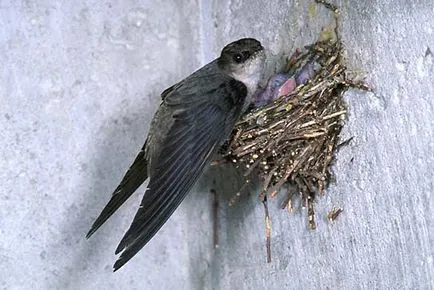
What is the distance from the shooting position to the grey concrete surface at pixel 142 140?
1.71 m

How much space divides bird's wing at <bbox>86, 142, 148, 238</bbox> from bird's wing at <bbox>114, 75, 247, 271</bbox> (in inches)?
5.7

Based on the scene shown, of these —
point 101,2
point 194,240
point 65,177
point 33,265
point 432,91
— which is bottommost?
point 194,240

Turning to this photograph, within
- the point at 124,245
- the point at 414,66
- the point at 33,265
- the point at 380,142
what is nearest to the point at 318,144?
the point at 380,142

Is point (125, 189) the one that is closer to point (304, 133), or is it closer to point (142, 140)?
point (142, 140)

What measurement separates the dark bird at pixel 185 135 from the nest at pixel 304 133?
0.08 metres

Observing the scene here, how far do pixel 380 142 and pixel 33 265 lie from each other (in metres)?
1.04

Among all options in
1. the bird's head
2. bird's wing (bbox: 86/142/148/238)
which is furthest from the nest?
bird's wing (bbox: 86/142/148/238)

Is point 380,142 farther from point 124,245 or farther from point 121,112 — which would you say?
point 121,112

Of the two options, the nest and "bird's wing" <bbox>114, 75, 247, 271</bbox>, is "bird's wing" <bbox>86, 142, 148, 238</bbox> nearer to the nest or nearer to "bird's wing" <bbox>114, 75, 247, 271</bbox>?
"bird's wing" <bbox>114, 75, 247, 271</bbox>

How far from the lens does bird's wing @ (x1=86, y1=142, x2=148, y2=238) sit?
207 cm

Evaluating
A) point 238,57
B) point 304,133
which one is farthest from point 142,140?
point 304,133

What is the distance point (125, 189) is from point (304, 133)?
542mm

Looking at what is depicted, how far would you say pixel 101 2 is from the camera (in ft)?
7.93

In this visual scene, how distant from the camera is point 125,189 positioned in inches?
83.2
